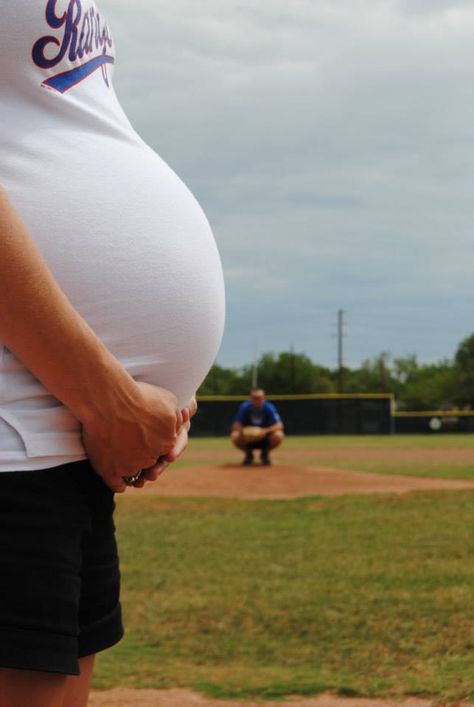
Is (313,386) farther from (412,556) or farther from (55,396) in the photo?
(55,396)

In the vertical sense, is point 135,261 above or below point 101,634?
above

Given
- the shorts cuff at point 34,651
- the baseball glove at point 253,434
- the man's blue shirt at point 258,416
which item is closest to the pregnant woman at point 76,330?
the shorts cuff at point 34,651

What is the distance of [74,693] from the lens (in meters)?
1.48

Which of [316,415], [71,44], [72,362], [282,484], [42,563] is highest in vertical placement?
[71,44]

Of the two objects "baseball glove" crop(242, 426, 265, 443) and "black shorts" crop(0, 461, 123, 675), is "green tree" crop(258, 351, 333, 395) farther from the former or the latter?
"black shorts" crop(0, 461, 123, 675)

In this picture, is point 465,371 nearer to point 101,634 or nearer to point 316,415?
point 316,415

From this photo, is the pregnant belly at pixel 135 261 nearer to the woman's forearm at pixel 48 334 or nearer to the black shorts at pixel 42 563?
the woman's forearm at pixel 48 334

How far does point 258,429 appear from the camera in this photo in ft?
56.4

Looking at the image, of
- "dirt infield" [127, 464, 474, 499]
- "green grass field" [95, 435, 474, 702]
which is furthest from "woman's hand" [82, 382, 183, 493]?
"dirt infield" [127, 464, 474, 499]

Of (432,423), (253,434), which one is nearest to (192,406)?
(253,434)

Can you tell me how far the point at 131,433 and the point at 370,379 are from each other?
299 ft

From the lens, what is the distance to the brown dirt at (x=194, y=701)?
335 cm

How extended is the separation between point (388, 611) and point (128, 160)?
366 centimetres

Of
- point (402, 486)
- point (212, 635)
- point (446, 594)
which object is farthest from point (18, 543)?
point (402, 486)
